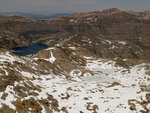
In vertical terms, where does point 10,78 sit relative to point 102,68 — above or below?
above

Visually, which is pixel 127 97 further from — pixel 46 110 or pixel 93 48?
pixel 93 48

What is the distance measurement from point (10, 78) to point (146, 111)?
25.5 m

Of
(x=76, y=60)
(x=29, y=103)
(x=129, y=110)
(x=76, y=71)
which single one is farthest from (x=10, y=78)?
(x=76, y=60)

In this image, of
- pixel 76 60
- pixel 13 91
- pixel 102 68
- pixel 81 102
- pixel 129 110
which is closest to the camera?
pixel 13 91

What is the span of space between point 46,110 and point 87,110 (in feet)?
25.1

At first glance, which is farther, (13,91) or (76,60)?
(76,60)

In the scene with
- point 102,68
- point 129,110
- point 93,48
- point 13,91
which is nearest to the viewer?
point 13,91

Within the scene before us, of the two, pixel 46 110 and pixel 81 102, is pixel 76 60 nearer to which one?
pixel 81 102

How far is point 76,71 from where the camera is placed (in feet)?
213

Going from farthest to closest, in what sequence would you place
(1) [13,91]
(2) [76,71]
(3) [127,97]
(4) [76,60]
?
1. (4) [76,60]
2. (2) [76,71]
3. (3) [127,97]
4. (1) [13,91]

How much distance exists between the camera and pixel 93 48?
192 m

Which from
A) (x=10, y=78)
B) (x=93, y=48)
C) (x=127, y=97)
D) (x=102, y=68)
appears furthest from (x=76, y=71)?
(x=93, y=48)

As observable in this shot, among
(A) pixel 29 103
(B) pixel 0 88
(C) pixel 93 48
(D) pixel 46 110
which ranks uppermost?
(B) pixel 0 88

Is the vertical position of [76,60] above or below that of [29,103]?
below
